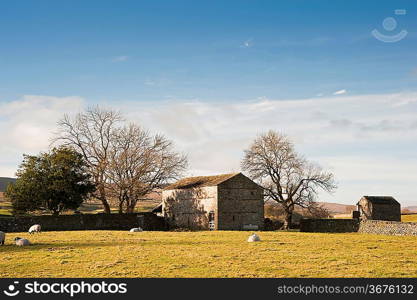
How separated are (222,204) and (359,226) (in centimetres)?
1601

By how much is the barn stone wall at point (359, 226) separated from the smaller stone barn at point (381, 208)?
21967mm

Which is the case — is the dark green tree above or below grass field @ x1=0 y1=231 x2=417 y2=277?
above

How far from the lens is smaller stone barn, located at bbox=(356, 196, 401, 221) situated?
78781 millimetres

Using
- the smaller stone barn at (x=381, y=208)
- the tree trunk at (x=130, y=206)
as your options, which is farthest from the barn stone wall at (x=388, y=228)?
the tree trunk at (x=130, y=206)

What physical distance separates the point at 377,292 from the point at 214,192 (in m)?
42.4

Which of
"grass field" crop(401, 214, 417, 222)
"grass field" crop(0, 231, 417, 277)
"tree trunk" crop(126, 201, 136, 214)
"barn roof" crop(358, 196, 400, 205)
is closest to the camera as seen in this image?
"grass field" crop(0, 231, 417, 277)

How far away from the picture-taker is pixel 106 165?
6350cm

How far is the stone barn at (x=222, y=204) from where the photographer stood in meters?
56.4

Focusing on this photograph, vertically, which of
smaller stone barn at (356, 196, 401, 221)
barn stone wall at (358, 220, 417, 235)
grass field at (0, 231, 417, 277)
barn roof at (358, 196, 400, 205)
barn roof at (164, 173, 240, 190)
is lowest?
grass field at (0, 231, 417, 277)

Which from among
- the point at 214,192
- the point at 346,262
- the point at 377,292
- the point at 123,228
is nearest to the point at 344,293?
the point at 377,292

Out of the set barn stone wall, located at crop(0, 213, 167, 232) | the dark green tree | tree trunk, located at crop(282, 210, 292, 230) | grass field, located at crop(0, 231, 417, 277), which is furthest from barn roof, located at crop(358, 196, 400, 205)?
grass field, located at crop(0, 231, 417, 277)

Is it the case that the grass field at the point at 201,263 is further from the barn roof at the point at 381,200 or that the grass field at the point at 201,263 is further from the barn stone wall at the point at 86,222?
the barn roof at the point at 381,200

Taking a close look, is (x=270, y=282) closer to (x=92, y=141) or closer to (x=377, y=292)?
(x=377, y=292)

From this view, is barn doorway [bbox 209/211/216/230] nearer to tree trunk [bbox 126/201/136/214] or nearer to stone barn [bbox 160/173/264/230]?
stone barn [bbox 160/173/264/230]
